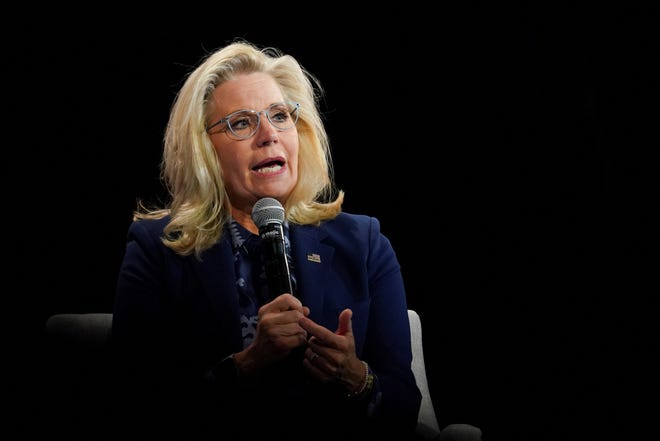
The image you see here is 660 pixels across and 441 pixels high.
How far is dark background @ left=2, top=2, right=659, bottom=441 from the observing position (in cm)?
223

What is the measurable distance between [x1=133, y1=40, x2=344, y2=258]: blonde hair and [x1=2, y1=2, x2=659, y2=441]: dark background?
702 mm

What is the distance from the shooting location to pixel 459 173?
8.10ft

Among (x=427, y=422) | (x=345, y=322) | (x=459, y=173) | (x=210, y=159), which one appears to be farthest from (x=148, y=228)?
(x=459, y=173)

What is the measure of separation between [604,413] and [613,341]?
0.27 m

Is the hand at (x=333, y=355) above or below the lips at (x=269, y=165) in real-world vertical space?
below

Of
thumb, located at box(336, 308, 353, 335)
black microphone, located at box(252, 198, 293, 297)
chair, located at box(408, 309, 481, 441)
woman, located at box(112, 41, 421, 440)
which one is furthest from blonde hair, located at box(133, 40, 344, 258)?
chair, located at box(408, 309, 481, 441)

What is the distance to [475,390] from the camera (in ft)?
7.97

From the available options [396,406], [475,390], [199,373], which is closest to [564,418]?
[475,390]

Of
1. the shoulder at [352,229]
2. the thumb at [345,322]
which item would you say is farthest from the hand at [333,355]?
the shoulder at [352,229]

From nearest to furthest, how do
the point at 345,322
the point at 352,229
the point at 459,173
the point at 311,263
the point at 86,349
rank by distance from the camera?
the point at 345,322 < the point at 311,263 < the point at 352,229 < the point at 86,349 < the point at 459,173

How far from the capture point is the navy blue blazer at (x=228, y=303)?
1509mm

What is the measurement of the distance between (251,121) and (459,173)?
1.12 m

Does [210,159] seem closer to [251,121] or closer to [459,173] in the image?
[251,121]

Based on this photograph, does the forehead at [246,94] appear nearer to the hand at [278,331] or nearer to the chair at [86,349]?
the hand at [278,331]
